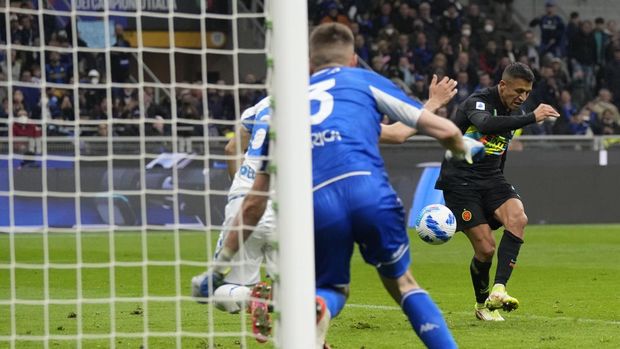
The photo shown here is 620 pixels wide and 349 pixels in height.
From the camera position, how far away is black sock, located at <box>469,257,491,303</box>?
10594 millimetres

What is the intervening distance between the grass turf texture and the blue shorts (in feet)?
1.76

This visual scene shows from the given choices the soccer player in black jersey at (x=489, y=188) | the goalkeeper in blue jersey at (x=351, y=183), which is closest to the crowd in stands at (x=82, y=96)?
the soccer player in black jersey at (x=489, y=188)

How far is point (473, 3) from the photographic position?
104 feet

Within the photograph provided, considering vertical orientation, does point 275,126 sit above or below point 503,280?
above

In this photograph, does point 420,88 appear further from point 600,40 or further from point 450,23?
point 600,40

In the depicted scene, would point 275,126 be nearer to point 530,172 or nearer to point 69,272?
point 69,272

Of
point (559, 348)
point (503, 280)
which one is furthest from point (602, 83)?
point (559, 348)

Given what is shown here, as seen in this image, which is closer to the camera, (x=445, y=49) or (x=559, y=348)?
(x=559, y=348)

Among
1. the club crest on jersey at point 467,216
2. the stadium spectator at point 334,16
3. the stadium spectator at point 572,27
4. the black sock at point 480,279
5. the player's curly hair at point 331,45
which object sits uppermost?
the stadium spectator at point 334,16

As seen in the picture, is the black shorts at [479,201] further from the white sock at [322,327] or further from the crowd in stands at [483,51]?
the crowd in stands at [483,51]

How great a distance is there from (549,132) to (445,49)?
318cm

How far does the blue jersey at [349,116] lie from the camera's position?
20.7 feet

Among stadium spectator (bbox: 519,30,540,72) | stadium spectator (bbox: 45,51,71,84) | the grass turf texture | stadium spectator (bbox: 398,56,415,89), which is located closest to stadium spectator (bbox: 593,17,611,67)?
stadium spectator (bbox: 519,30,540,72)

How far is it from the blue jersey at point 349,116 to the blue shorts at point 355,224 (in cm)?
8
